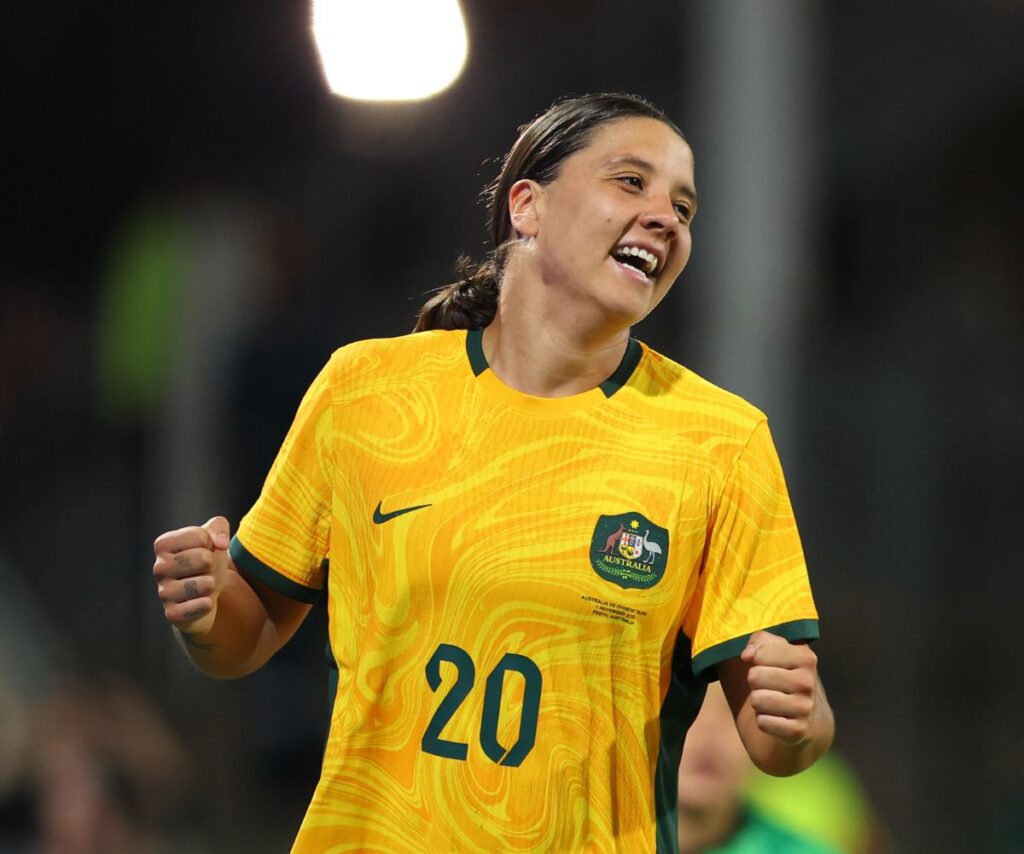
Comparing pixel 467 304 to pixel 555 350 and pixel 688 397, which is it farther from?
pixel 688 397

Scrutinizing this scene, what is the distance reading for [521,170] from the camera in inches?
102

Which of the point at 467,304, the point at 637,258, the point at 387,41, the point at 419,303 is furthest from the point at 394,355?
the point at 419,303

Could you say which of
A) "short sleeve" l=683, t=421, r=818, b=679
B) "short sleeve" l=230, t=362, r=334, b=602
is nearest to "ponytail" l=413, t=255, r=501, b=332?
"short sleeve" l=230, t=362, r=334, b=602

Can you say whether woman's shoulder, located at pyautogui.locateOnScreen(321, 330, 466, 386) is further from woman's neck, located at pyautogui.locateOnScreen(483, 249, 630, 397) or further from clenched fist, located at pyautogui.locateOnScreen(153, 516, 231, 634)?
clenched fist, located at pyautogui.locateOnScreen(153, 516, 231, 634)

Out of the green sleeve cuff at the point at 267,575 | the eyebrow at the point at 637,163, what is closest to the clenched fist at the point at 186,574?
the green sleeve cuff at the point at 267,575

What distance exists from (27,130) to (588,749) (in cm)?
535

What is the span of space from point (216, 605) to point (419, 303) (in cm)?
457

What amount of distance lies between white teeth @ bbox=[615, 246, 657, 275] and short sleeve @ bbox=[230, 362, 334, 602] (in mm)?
438

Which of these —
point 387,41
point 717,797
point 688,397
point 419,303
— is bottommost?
point 717,797

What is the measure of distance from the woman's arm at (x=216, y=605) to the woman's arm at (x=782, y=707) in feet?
2.14

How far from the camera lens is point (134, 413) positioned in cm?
624

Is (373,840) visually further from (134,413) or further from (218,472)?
(134,413)

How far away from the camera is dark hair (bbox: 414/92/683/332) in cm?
250

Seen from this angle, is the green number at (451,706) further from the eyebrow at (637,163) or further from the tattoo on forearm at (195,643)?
the eyebrow at (637,163)
